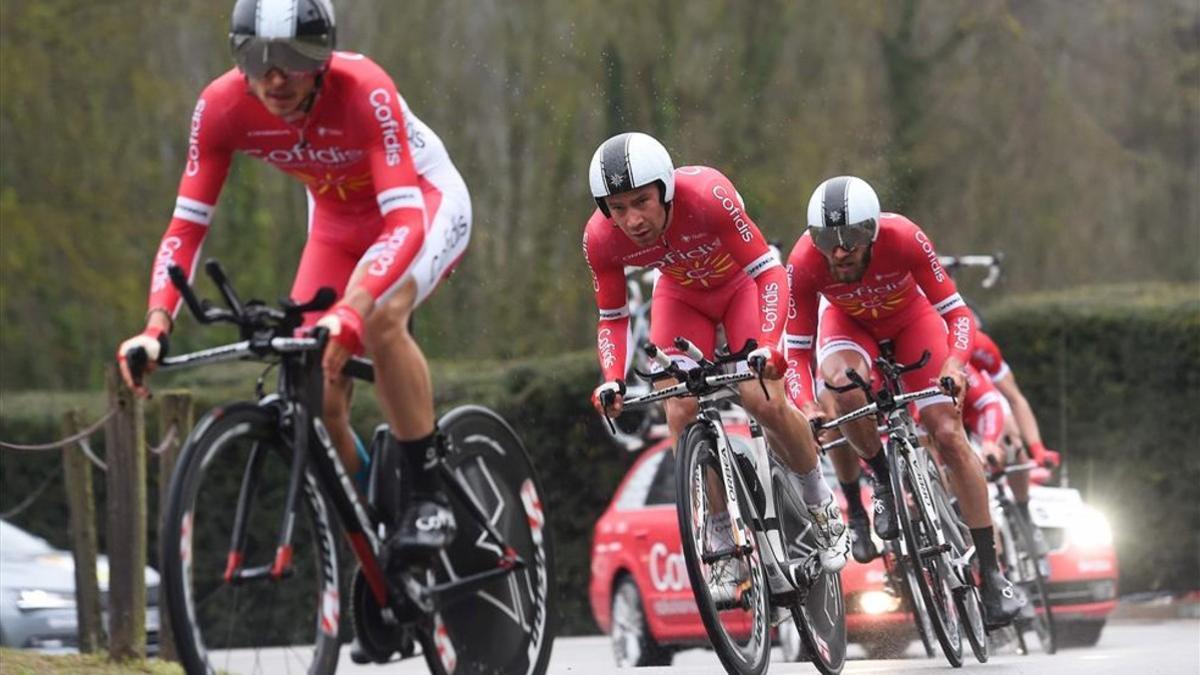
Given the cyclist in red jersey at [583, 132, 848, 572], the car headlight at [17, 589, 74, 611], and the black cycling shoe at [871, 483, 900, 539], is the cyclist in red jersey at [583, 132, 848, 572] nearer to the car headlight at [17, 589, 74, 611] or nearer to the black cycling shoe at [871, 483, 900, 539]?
the black cycling shoe at [871, 483, 900, 539]

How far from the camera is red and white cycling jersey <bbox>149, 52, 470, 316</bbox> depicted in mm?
6906

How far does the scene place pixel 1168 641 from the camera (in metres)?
15.5

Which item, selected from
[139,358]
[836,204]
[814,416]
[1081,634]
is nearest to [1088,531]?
[1081,634]

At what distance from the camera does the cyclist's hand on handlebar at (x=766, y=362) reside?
8.91 m

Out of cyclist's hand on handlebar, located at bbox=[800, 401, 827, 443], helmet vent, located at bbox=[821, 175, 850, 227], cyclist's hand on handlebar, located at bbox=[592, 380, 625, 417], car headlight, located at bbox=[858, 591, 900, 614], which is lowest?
car headlight, located at bbox=[858, 591, 900, 614]

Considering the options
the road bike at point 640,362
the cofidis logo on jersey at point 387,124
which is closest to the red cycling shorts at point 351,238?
the cofidis logo on jersey at point 387,124

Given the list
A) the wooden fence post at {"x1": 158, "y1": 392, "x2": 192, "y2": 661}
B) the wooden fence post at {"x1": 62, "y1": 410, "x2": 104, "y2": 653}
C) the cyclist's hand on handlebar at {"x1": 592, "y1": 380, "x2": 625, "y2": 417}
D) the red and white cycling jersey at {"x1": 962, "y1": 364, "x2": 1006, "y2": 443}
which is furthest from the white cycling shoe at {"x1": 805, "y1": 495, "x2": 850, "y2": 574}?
the wooden fence post at {"x1": 62, "y1": 410, "x2": 104, "y2": 653}

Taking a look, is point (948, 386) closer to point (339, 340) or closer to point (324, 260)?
point (324, 260)

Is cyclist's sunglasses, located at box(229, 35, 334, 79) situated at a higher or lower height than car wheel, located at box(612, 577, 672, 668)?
higher

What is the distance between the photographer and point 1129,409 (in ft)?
66.6

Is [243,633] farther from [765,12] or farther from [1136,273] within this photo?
[1136,273]

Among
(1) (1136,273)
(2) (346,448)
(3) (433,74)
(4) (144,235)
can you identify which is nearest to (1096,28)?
(1) (1136,273)

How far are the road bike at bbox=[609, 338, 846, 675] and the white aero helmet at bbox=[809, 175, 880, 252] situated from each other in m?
0.94

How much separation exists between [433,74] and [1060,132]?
7.53 meters
